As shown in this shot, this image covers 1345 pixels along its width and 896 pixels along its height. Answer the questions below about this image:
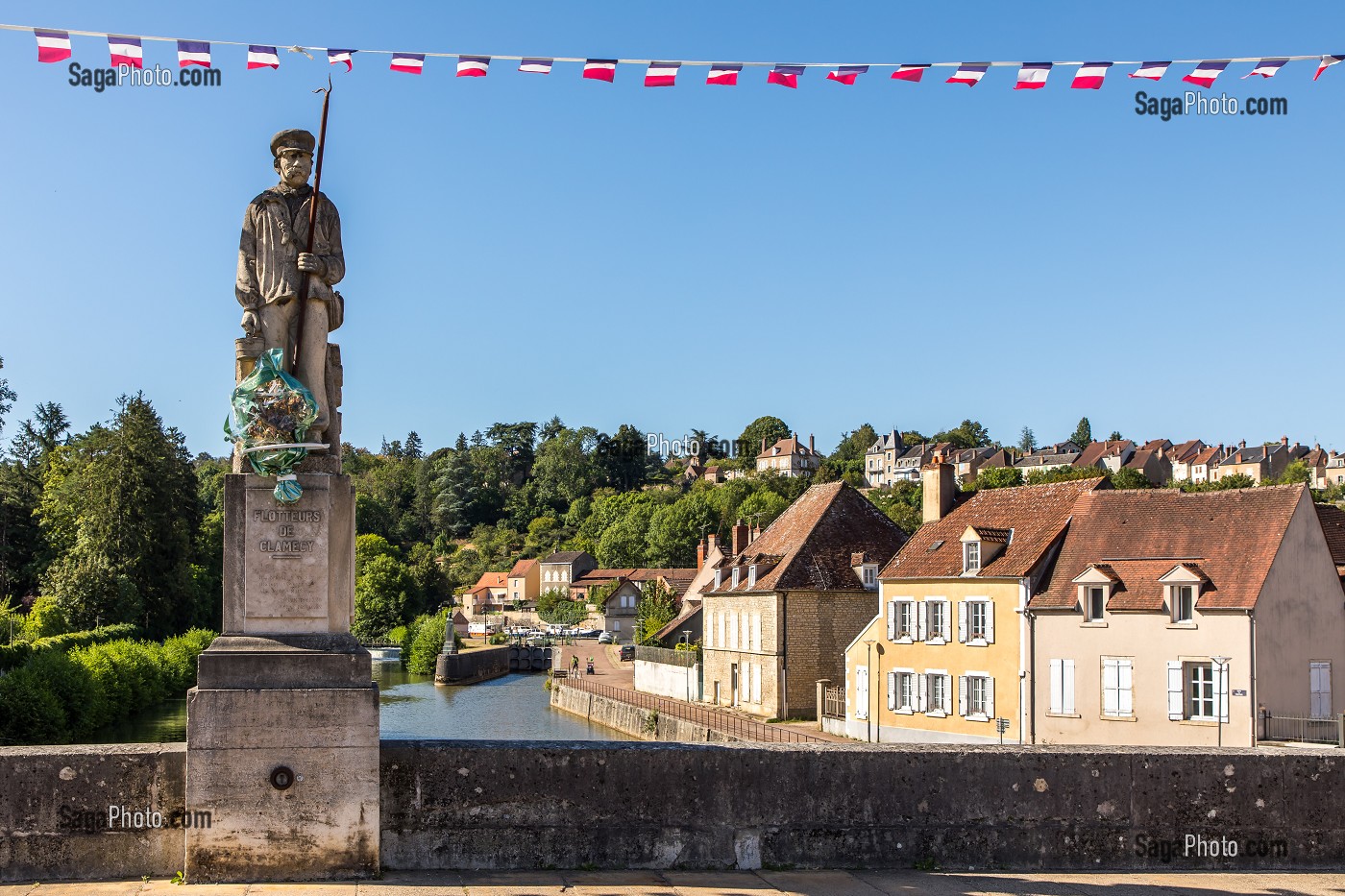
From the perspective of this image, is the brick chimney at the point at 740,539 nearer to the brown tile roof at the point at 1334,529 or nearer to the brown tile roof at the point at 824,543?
the brown tile roof at the point at 824,543

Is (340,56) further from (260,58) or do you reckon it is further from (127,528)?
(127,528)

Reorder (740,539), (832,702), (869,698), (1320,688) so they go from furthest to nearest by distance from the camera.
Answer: (740,539) → (832,702) → (869,698) → (1320,688)

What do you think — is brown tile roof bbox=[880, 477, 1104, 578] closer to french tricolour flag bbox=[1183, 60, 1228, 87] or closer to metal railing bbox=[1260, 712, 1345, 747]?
metal railing bbox=[1260, 712, 1345, 747]

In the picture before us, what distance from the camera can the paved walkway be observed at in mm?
8266

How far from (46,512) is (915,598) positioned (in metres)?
53.5

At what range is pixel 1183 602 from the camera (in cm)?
3450

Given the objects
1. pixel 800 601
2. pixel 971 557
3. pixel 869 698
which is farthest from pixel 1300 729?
pixel 800 601

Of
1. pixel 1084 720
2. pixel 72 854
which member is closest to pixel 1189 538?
pixel 1084 720

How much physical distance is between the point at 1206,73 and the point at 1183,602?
82.2ft

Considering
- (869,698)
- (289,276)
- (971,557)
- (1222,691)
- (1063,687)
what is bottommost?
(869,698)

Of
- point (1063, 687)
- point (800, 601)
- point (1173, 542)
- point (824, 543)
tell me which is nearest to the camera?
point (1173, 542)

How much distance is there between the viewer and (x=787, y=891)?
8469 millimetres

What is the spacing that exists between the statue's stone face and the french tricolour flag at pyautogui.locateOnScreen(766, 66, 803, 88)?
486 cm

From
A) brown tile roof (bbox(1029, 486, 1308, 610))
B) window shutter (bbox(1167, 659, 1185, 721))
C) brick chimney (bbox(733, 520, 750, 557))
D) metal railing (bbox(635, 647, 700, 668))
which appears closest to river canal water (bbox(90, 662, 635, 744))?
metal railing (bbox(635, 647, 700, 668))
